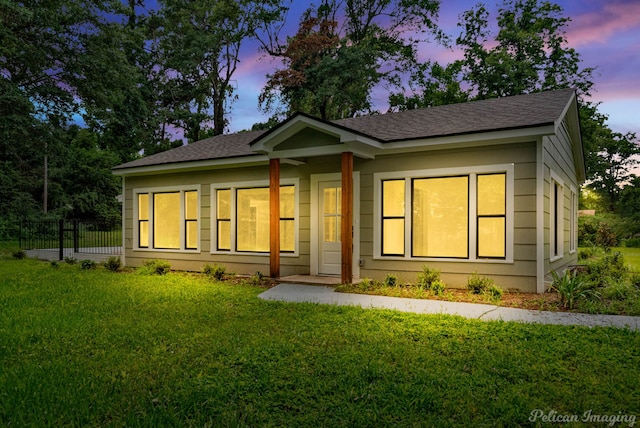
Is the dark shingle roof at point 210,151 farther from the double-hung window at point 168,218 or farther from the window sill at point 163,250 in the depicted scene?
the window sill at point 163,250

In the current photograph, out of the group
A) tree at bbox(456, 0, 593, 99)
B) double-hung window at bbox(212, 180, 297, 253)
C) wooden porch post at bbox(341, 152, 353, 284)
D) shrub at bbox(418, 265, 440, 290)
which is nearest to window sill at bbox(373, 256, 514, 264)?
shrub at bbox(418, 265, 440, 290)

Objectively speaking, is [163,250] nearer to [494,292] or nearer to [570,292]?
[494,292]

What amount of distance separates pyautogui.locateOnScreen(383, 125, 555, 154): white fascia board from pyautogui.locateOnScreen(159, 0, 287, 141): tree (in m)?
19.2

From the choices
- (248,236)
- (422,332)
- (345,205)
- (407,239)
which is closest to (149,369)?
(422,332)

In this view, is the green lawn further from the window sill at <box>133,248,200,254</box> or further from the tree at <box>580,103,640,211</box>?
the tree at <box>580,103,640,211</box>

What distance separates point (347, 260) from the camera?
28.2ft

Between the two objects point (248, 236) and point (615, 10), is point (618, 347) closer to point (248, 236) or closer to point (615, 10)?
point (248, 236)

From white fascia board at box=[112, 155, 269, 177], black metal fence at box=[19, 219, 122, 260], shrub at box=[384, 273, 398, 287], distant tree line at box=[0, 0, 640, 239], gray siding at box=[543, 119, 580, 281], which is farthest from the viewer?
black metal fence at box=[19, 219, 122, 260]

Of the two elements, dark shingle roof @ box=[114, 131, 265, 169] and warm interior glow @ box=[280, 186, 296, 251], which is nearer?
warm interior glow @ box=[280, 186, 296, 251]

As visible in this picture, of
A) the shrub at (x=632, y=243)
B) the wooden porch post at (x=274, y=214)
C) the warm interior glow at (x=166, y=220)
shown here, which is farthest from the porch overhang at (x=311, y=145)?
the shrub at (x=632, y=243)

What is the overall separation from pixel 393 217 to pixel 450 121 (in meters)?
2.32

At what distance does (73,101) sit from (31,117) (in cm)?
218

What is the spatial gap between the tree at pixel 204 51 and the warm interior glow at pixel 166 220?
14875 mm

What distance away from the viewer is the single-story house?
26.2ft
